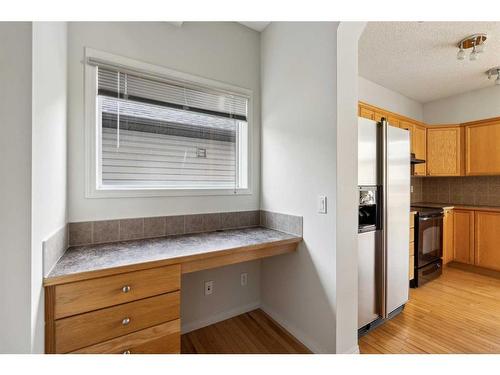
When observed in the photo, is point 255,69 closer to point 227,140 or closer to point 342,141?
point 227,140

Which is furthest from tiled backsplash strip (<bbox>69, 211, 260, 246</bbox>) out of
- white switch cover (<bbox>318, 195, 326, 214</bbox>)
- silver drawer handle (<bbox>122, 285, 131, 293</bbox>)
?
white switch cover (<bbox>318, 195, 326, 214</bbox>)

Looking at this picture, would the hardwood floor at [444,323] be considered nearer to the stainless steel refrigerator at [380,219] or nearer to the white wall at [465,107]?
the stainless steel refrigerator at [380,219]

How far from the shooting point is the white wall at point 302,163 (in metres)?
1.51

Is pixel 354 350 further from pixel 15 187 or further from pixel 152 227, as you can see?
pixel 15 187

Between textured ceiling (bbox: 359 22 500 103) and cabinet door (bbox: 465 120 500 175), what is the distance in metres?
0.64

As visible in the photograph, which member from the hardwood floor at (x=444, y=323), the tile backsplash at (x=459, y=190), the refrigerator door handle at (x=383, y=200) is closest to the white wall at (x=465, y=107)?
the tile backsplash at (x=459, y=190)

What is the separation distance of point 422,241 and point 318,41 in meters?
2.55

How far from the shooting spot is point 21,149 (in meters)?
0.85

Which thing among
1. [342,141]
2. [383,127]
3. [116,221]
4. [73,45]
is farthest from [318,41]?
[116,221]

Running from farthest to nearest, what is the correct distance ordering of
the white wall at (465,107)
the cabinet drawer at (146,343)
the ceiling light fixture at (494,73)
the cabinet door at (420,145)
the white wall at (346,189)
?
the cabinet door at (420,145)
the white wall at (465,107)
the ceiling light fixture at (494,73)
the white wall at (346,189)
the cabinet drawer at (146,343)

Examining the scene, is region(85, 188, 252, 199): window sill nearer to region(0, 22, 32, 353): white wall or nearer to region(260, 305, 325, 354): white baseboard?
region(0, 22, 32, 353): white wall

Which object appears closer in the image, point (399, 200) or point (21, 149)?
point (21, 149)

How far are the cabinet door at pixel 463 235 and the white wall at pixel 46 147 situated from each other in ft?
15.0

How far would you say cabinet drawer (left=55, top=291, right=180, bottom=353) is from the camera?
1.04 metres
